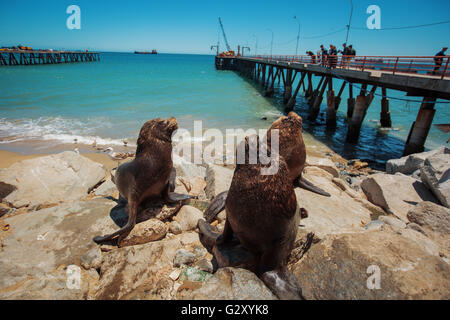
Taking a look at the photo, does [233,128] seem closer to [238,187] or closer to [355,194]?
[355,194]

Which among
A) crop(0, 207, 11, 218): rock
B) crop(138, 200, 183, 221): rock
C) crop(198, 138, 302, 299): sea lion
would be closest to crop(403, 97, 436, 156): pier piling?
crop(198, 138, 302, 299): sea lion

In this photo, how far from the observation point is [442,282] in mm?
2090

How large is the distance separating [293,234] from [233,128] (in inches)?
461

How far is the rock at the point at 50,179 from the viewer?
16.0 ft

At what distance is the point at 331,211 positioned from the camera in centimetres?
413

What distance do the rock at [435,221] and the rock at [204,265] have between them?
3288 millimetres

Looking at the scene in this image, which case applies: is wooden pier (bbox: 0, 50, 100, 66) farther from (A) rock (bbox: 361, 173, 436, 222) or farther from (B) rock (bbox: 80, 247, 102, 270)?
(A) rock (bbox: 361, 173, 436, 222)

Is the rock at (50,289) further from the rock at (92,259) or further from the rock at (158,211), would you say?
the rock at (158,211)

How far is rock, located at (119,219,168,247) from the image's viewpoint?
3.41 m

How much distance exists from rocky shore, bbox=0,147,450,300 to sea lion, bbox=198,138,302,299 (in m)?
0.26

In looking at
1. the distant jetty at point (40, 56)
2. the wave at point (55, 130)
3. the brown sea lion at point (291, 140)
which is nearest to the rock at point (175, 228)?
the brown sea lion at point (291, 140)

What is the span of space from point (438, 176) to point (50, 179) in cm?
849

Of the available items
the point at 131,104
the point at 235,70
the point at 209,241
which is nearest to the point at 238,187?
the point at 209,241

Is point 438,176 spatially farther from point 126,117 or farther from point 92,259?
point 126,117
